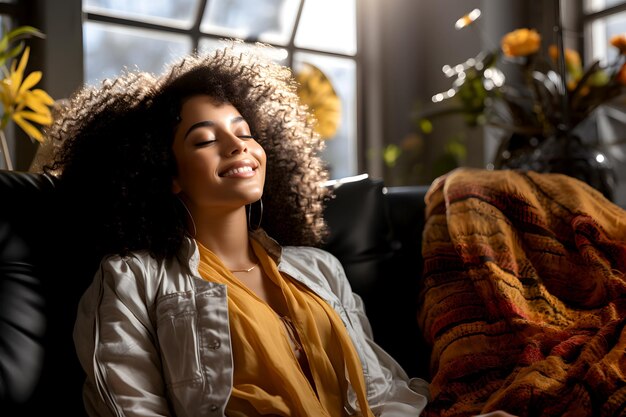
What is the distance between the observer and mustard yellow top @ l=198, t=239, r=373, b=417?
1.23 metres

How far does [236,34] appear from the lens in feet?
10.7

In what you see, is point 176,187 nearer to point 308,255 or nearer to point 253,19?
point 308,255

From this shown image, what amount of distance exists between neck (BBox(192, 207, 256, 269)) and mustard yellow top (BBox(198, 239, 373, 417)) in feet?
0.11

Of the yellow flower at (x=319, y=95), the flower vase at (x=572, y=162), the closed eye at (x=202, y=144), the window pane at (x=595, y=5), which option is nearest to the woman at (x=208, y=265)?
the closed eye at (x=202, y=144)

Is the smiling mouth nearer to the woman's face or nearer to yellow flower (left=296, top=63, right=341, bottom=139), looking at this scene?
the woman's face

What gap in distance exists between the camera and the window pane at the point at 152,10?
284 cm

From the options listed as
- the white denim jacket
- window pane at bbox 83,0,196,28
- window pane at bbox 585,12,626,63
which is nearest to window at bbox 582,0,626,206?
window pane at bbox 585,12,626,63

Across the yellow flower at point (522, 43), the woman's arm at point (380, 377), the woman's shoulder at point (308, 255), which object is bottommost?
the woman's arm at point (380, 377)

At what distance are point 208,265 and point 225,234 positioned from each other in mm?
84

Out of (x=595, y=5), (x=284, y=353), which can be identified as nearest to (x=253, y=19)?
(x=595, y=5)

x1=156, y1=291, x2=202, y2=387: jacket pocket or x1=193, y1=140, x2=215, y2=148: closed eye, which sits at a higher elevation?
x1=193, y1=140, x2=215, y2=148: closed eye

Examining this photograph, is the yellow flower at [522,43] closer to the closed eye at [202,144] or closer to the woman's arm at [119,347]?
the closed eye at [202,144]

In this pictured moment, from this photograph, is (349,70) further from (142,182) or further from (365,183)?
(142,182)

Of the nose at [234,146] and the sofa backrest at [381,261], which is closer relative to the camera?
the nose at [234,146]
